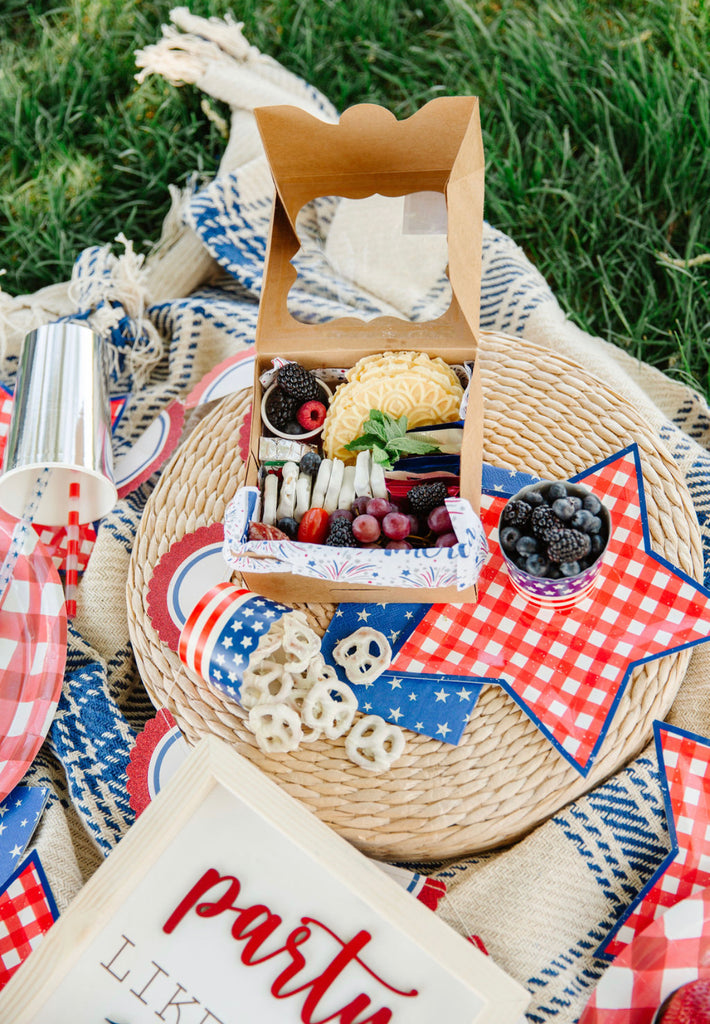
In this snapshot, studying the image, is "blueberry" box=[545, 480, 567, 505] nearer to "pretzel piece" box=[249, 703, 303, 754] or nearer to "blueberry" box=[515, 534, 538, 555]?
"blueberry" box=[515, 534, 538, 555]

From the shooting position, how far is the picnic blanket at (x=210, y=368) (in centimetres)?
123

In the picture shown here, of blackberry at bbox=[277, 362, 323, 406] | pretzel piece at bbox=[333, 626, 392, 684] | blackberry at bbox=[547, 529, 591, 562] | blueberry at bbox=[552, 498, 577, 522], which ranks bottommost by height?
pretzel piece at bbox=[333, 626, 392, 684]

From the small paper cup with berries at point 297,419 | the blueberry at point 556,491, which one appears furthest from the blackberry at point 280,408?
the blueberry at point 556,491

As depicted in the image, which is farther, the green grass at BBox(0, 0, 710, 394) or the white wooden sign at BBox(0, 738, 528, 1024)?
the green grass at BBox(0, 0, 710, 394)

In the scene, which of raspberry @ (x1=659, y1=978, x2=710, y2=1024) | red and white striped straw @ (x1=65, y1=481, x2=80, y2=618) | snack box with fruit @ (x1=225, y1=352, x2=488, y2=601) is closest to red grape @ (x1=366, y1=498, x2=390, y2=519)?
snack box with fruit @ (x1=225, y1=352, x2=488, y2=601)

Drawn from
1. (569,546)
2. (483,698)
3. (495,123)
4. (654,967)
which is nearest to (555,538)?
(569,546)

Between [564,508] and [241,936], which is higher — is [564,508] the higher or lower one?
the higher one

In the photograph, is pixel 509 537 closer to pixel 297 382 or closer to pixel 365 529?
pixel 365 529

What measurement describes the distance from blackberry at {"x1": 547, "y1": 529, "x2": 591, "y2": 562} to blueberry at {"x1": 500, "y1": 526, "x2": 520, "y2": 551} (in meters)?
0.05

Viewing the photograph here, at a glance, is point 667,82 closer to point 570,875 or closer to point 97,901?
point 570,875

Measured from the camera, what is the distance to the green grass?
6.56 ft

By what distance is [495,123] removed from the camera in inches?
86.0

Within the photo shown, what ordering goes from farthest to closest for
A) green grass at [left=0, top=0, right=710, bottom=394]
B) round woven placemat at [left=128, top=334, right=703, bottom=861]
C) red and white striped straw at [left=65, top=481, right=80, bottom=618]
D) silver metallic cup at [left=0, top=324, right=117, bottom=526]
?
green grass at [left=0, top=0, right=710, bottom=394], red and white striped straw at [left=65, top=481, right=80, bottom=618], silver metallic cup at [left=0, top=324, right=117, bottom=526], round woven placemat at [left=128, top=334, right=703, bottom=861]

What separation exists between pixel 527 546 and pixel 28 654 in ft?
2.90
